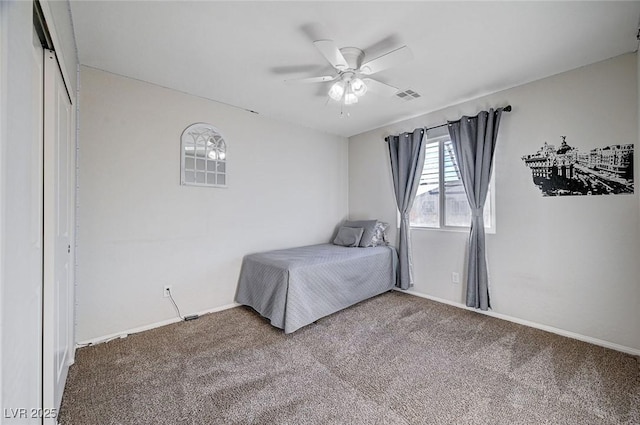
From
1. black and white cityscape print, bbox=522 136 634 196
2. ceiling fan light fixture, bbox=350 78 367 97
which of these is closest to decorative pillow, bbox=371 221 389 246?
black and white cityscape print, bbox=522 136 634 196

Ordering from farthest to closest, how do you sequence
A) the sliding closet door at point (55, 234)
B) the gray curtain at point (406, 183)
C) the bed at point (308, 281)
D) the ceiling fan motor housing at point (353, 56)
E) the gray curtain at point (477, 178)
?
the gray curtain at point (406, 183), the gray curtain at point (477, 178), the bed at point (308, 281), the ceiling fan motor housing at point (353, 56), the sliding closet door at point (55, 234)

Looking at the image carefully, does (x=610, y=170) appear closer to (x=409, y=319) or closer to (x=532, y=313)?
(x=532, y=313)

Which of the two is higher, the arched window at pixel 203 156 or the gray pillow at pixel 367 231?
the arched window at pixel 203 156

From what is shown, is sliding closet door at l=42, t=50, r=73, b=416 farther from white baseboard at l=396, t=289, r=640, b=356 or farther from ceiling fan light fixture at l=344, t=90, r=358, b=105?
white baseboard at l=396, t=289, r=640, b=356

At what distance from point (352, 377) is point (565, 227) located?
7.82 feet

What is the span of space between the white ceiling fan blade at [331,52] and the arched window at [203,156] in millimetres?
1740

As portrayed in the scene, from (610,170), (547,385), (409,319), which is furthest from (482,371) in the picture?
(610,170)

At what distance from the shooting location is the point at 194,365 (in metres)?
1.99

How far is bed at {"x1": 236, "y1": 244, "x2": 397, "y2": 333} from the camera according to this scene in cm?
254

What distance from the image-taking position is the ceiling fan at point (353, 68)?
1831 millimetres

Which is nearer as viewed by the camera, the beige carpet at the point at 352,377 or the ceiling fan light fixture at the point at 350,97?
the beige carpet at the point at 352,377

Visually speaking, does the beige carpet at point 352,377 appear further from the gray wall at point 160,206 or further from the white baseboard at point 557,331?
the gray wall at point 160,206

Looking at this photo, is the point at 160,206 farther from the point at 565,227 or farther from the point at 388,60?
the point at 565,227

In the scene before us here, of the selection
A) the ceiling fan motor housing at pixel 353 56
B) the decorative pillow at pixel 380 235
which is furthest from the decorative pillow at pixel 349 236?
the ceiling fan motor housing at pixel 353 56
